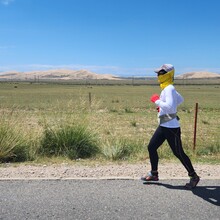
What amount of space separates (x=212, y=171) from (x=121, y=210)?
2.78 metres

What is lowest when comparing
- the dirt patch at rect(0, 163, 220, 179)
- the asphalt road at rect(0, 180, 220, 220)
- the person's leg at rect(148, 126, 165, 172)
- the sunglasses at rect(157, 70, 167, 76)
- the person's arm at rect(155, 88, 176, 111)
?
the dirt patch at rect(0, 163, 220, 179)

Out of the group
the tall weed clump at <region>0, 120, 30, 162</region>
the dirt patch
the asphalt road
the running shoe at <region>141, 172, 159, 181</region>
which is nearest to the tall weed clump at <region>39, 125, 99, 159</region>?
the tall weed clump at <region>0, 120, 30, 162</region>

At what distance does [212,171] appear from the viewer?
6.51m

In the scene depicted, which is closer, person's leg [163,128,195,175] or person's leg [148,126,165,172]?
person's leg [163,128,195,175]

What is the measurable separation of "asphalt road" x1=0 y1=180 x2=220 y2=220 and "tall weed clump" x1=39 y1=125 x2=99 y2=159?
226cm

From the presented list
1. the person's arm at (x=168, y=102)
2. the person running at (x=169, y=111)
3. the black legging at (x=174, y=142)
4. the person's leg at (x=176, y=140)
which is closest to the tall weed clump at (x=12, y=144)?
the black legging at (x=174, y=142)

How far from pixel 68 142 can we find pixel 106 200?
3.53 m

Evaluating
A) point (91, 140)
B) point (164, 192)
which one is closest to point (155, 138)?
point (164, 192)

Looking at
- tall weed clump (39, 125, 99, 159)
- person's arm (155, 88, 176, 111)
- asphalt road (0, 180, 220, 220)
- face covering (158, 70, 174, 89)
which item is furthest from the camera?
tall weed clump (39, 125, 99, 159)

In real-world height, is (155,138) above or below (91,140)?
above

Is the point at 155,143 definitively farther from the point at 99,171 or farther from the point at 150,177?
the point at 99,171

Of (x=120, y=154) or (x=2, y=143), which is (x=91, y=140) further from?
(x=2, y=143)

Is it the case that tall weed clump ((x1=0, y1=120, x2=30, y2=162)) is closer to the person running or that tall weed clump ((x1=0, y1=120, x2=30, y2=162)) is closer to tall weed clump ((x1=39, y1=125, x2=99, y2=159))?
tall weed clump ((x1=39, y1=125, x2=99, y2=159))

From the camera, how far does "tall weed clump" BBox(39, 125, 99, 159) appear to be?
7965 millimetres
